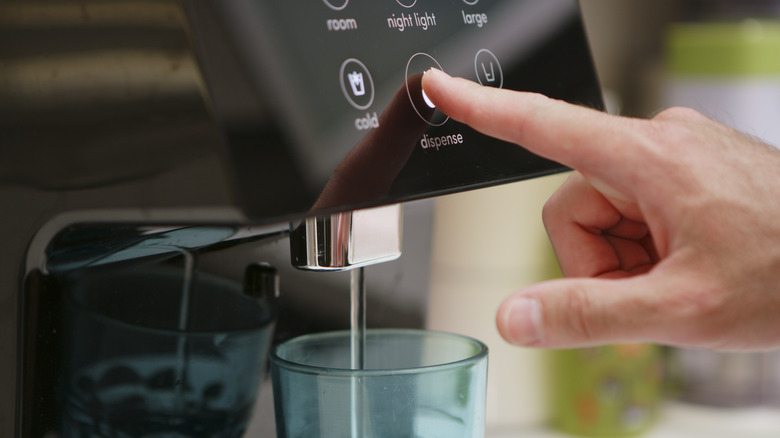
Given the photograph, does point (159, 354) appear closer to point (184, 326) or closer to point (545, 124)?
point (184, 326)

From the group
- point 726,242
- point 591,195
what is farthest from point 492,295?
point 726,242

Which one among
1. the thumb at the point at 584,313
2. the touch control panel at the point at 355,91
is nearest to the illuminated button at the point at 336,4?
the touch control panel at the point at 355,91

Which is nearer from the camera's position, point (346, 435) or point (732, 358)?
point (346, 435)

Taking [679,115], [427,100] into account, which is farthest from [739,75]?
[427,100]

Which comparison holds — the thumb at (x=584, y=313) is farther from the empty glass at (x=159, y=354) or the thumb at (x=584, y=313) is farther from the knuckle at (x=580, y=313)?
the empty glass at (x=159, y=354)

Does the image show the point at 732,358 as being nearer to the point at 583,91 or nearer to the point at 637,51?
the point at 637,51

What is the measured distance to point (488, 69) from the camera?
352 mm

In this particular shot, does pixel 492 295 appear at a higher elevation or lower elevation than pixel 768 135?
lower

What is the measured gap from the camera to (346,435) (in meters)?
0.34

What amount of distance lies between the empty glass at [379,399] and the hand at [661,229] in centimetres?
6

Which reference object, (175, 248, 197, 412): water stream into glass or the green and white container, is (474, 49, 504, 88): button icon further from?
the green and white container

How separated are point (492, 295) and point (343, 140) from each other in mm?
377

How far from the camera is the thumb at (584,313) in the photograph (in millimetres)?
294

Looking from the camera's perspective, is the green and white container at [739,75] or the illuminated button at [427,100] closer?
the illuminated button at [427,100]
